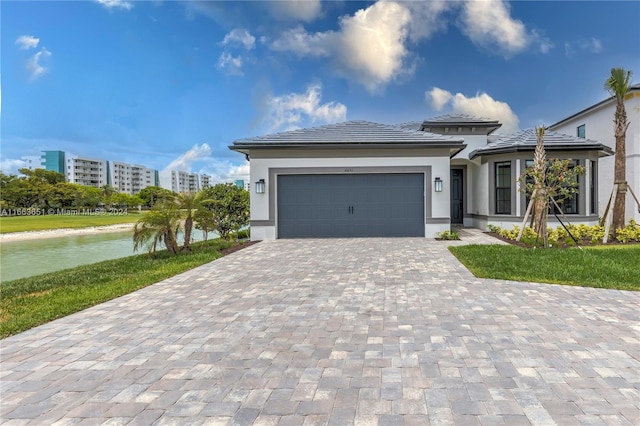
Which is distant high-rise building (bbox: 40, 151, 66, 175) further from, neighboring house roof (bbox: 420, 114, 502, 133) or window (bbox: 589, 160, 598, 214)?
window (bbox: 589, 160, 598, 214)

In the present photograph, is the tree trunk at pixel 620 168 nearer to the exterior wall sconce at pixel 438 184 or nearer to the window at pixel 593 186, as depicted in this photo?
the window at pixel 593 186

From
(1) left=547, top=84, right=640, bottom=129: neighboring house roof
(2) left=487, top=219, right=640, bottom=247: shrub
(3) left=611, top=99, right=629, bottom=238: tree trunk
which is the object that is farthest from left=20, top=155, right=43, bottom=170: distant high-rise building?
(3) left=611, top=99, right=629, bottom=238: tree trunk

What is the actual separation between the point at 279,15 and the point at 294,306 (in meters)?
12.7

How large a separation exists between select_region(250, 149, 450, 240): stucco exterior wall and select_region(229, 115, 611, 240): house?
0.11 ft

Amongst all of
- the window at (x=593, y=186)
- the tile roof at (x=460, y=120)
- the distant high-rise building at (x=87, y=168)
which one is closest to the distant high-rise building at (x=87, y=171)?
the distant high-rise building at (x=87, y=168)

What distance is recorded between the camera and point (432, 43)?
16062 millimetres

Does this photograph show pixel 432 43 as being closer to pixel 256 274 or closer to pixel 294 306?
pixel 256 274

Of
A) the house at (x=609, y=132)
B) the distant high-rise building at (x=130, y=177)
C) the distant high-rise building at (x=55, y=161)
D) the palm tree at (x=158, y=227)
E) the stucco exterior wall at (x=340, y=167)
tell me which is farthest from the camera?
the distant high-rise building at (x=130, y=177)

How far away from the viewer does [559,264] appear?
7.22m

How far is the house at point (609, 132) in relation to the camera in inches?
615

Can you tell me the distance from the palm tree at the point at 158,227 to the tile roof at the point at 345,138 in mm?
3792

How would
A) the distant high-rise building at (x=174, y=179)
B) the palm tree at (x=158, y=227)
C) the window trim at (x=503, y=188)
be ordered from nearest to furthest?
the palm tree at (x=158, y=227) → the window trim at (x=503, y=188) → the distant high-rise building at (x=174, y=179)

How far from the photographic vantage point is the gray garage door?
12.4 m

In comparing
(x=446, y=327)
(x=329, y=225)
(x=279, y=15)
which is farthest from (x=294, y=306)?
(x=279, y=15)
